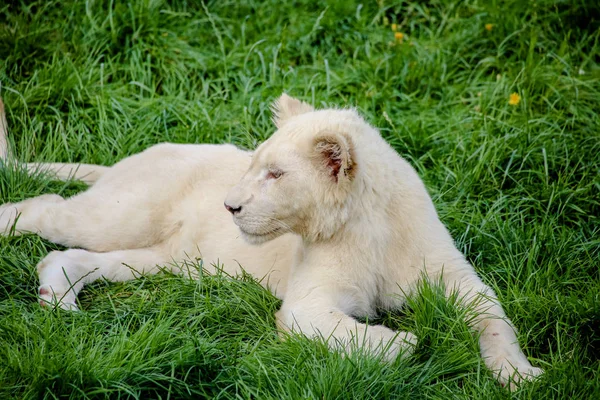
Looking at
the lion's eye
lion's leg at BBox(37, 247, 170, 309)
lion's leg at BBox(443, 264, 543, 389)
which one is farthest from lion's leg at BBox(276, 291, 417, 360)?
lion's leg at BBox(37, 247, 170, 309)

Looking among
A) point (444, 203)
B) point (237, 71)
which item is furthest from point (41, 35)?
point (444, 203)

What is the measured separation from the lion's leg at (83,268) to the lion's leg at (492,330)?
1.84 metres

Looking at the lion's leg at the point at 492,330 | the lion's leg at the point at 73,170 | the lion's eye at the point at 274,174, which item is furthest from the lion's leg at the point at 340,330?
the lion's leg at the point at 73,170

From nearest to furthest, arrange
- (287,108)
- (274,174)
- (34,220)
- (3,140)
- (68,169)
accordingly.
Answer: (274,174)
(287,108)
(34,220)
(68,169)
(3,140)

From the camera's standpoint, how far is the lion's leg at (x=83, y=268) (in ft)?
16.5

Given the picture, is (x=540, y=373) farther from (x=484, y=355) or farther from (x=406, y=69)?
(x=406, y=69)

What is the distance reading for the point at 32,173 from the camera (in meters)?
6.17

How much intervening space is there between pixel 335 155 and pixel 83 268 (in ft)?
6.06

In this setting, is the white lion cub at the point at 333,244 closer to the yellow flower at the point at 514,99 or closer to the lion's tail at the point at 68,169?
the lion's tail at the point at 68,169

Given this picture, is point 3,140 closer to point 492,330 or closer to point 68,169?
point 68,169

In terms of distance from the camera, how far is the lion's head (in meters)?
4.52

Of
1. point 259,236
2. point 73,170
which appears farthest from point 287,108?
A: point 73,170

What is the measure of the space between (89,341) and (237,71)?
347 cm

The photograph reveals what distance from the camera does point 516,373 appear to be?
13.8ft
